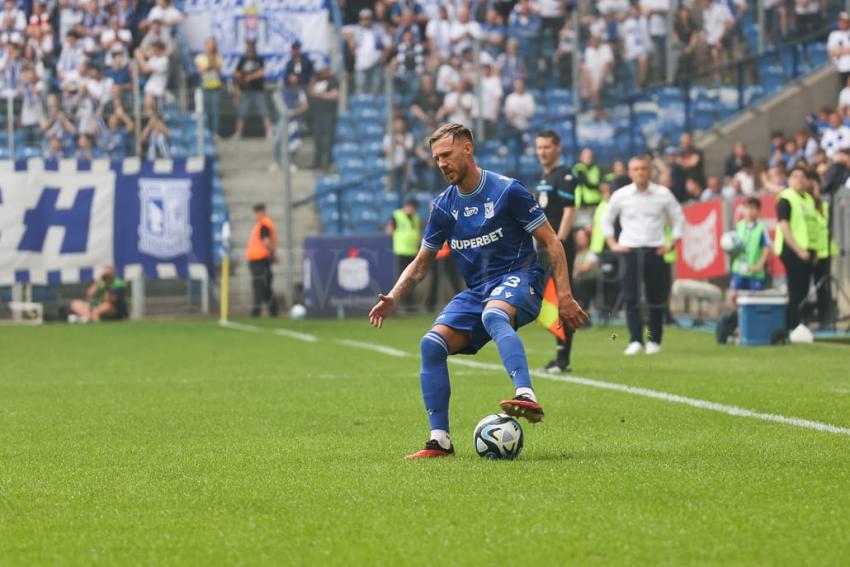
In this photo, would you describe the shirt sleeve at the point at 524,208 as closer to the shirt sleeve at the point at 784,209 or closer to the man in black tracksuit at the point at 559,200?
the man in black tracksuit at the point at 559,200

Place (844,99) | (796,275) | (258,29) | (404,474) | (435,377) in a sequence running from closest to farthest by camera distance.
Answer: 1. (404,474)
2. (435,377)
3. (796,275)
4. (844,99)
5. (258,29)

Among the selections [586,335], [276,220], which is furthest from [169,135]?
[586,335]

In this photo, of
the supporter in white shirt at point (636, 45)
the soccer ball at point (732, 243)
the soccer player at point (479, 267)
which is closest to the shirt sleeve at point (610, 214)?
Answer: the soccer ball at point (732, 243)

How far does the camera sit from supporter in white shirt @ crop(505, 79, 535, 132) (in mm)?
29516

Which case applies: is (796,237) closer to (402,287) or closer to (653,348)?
(653,348)

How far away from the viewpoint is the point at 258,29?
31.6 meters

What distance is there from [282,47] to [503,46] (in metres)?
4.47

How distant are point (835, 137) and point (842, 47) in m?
3.22

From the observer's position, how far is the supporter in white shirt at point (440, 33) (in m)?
31.2

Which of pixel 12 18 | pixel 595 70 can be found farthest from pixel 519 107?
pixel 12 18

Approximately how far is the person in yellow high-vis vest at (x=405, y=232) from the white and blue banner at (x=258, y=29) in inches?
216

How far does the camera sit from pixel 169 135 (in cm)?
2905

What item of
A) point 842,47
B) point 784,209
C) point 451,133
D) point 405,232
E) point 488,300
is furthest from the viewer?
point 405,232

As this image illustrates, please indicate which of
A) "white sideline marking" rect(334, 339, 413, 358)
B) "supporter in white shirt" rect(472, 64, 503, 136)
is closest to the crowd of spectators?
"supporter in white shirt" rect(472, 64, 503, 136)
